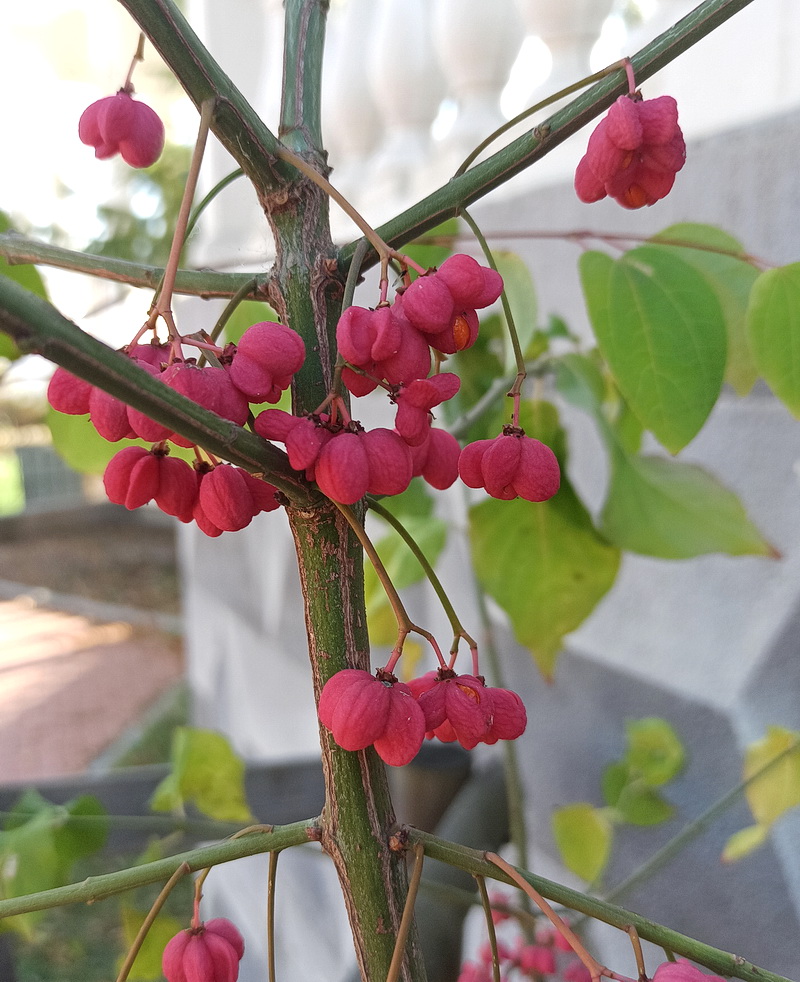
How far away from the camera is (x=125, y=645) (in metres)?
3.15

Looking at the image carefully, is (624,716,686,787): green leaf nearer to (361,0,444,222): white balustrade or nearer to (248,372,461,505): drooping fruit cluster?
(248,372,461,505): drooping fruit cluster

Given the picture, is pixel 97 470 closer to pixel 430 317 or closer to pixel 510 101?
pixel 430 317

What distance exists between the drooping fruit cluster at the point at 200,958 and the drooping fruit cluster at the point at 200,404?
0.12 m

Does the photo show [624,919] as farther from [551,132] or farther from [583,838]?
[583,838]

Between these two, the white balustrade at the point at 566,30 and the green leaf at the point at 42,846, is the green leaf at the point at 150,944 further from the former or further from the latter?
the white balustrade at the point at 566,30

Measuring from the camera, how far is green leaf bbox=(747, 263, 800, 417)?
11.4 inches

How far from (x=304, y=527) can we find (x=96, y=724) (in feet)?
7.92

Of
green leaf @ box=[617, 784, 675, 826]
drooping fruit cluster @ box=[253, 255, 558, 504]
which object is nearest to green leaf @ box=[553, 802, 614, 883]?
green leaf @ box=[617, 784, 675, 826]

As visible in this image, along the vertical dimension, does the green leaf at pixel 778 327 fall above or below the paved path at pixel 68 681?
below

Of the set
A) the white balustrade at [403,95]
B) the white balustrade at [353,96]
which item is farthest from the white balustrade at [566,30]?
the white balustrade at [353,96]

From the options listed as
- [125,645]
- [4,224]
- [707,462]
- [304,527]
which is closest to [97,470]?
[4,224]

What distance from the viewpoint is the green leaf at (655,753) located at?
1.86 feet

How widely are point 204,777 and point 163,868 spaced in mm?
386

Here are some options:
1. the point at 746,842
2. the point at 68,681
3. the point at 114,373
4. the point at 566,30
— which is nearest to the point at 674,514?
the point at 746,842
